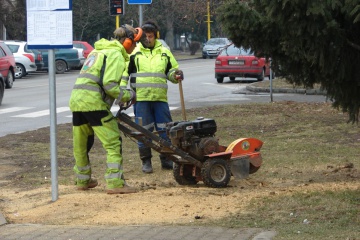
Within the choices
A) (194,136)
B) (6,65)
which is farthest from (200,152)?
(6,65)

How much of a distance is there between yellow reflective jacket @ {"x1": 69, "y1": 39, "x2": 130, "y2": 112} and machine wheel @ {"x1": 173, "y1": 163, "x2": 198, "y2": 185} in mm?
1263

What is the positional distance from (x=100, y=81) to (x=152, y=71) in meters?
2.11

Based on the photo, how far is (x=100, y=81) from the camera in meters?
9.11

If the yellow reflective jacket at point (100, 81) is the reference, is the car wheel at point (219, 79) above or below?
below

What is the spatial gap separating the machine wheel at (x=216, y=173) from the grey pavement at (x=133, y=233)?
2.05 m

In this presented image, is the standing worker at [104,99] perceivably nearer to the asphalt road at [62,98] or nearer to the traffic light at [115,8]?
the asphalt road at [62,98]

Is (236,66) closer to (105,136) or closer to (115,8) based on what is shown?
(115,8)

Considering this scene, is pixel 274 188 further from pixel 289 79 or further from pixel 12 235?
pixel 12 235

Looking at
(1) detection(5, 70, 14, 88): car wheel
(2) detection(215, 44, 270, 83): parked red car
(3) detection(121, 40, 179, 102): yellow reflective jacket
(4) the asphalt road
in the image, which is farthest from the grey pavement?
(2) detection(215, 44, 270, 83): parked red car

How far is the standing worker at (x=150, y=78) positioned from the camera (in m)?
11.1

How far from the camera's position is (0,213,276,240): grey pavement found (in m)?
7.16

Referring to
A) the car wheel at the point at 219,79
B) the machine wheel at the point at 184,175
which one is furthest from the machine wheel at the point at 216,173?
the car wheel at the point at 219,79

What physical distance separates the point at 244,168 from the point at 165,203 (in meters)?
1.69

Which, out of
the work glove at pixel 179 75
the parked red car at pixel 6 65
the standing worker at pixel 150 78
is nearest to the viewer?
the work glove at pixel 179 75
